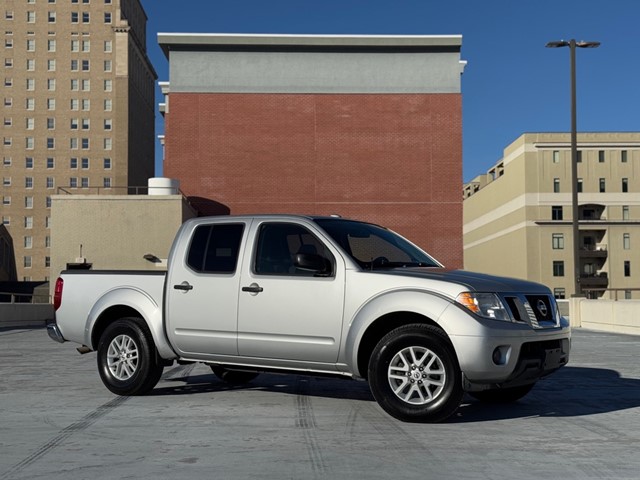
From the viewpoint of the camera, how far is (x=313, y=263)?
7582 millimetres

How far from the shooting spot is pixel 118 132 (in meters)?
119

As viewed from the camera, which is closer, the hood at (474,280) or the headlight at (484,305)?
the headlight at (484,305)

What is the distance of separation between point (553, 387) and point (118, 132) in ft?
379

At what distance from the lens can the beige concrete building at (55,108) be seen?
11938 cm

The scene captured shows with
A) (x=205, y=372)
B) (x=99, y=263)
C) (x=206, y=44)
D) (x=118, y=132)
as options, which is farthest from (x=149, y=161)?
(x=205, y=372)

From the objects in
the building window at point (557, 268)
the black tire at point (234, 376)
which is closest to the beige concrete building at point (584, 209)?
the building window at point (557, 268)

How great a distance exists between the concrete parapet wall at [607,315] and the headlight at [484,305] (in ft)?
58.6

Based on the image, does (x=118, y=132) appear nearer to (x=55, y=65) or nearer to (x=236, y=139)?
(x=55, y=65)

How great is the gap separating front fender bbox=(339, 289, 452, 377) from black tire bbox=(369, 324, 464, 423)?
17 centimetres

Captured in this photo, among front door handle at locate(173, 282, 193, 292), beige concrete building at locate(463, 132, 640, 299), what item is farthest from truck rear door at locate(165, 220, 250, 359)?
beige concrete building at locate(463, 132, 640, 299)

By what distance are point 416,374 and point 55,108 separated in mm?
121193

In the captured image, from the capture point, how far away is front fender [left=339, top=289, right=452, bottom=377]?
7098 millimetres

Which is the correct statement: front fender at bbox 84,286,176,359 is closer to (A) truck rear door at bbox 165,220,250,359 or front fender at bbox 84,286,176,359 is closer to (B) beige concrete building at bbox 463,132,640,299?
(A) truck rear door at bbox 165,220,250,359

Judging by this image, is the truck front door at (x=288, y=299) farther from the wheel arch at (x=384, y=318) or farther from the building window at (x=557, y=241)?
the building window at (x=557, y=241)
